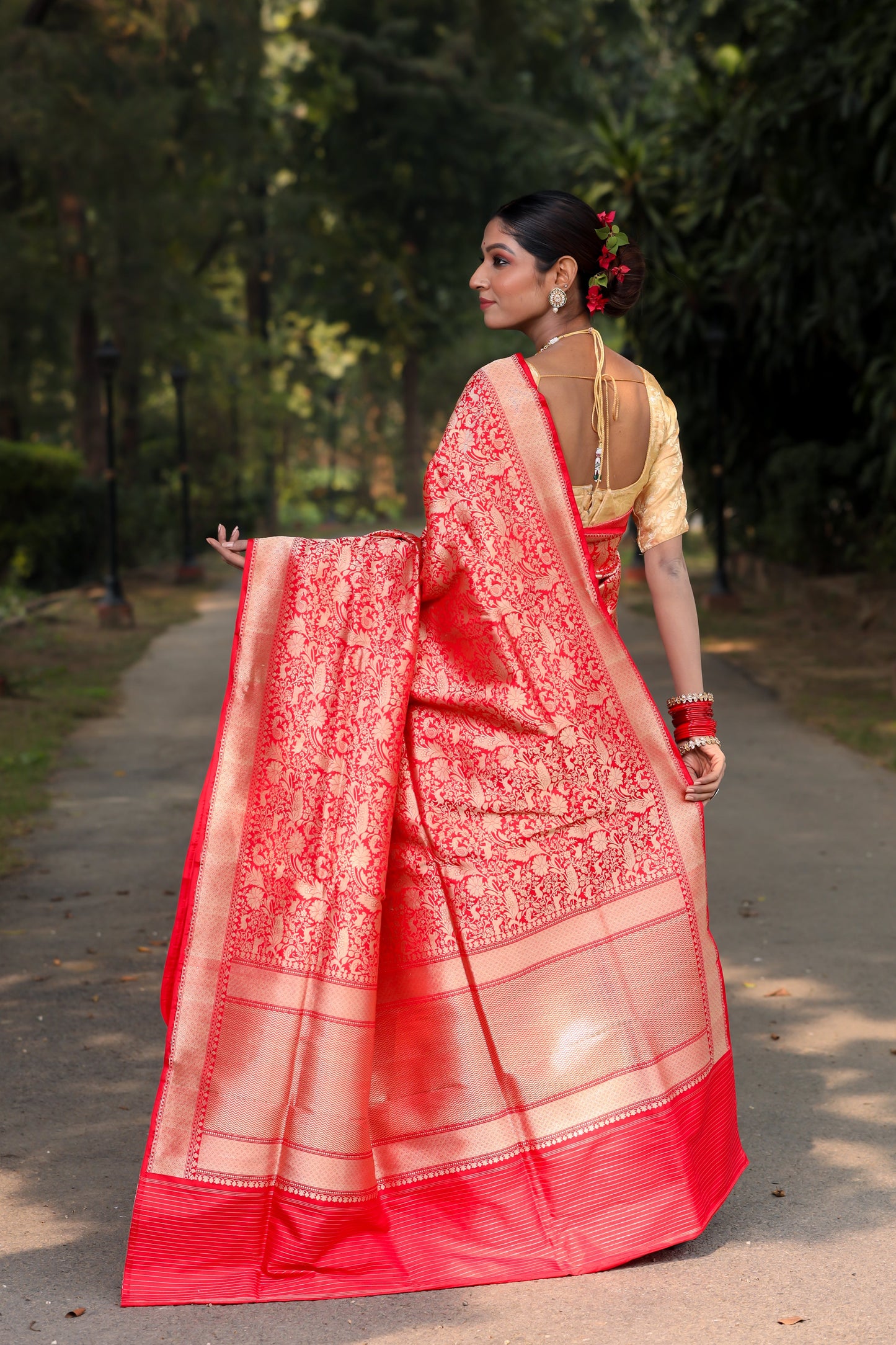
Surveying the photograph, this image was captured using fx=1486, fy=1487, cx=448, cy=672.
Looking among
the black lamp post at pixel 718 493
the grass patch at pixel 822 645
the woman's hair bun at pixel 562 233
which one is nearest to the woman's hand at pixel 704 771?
the woman's hair bun at pixel 562 233

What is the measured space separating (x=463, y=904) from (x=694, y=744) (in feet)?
1.94

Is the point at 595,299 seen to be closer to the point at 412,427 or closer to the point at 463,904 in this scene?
the point at 463,904

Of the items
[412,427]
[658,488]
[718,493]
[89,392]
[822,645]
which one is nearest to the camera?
[658,488]

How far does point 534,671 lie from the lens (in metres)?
2.86

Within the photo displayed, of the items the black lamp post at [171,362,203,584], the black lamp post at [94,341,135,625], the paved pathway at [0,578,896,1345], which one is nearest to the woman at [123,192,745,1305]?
the paved pathway at [0,578,896,1345]

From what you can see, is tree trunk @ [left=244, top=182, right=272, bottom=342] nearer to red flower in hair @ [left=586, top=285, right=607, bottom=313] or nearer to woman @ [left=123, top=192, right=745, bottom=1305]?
red flower in hair @ [left=586, top=285, right=607, bottom=313]

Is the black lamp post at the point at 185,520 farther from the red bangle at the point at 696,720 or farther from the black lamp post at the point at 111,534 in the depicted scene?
the red bangle at the point at 696,720

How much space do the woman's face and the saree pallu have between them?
0.14 m

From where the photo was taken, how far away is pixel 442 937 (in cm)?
282

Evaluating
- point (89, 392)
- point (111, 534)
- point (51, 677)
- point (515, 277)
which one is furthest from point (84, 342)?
point (515, 277)

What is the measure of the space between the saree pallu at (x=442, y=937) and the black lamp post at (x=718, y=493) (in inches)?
503

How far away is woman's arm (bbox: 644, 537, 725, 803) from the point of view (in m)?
3.01

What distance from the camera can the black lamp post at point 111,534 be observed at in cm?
1520

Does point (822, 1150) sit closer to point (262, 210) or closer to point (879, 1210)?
point (879, 1210)
